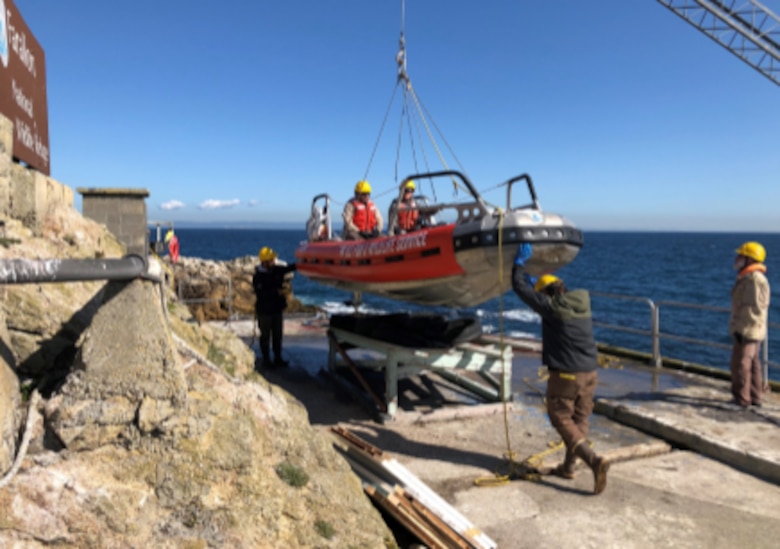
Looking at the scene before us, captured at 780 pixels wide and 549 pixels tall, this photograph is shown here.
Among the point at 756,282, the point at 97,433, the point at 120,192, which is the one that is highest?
the point at 120,192

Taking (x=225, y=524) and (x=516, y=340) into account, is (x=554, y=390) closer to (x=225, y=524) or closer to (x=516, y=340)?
(x=225, y=524)

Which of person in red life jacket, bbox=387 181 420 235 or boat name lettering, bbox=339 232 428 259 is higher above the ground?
person in red life jacket, bbox=387 181 420 235

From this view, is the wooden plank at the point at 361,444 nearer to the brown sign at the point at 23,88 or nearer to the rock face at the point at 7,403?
the rock face at the point at 7,403

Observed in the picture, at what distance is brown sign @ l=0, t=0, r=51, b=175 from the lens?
3986 millimetres

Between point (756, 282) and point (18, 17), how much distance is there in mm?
7154

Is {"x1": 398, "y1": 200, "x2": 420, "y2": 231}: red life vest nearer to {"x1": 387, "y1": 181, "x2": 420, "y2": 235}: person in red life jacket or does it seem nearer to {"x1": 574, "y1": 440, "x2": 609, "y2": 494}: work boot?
{"x1": 387, "y1": 181, "x2": 420, "y2": 235}: person in red life jacket

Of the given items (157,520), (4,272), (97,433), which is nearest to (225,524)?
(157,520)

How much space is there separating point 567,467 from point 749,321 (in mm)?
2872

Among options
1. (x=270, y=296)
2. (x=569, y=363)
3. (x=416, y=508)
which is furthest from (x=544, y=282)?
(x=270, y=296)

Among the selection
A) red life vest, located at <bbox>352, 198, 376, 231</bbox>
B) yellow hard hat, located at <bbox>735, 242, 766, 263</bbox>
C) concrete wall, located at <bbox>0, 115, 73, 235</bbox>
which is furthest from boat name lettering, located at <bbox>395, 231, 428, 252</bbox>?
concrete wall, located at <bbox>0, 115, 73, 235</bbox>

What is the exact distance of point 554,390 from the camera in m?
4.70

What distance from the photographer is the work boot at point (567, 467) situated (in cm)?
471

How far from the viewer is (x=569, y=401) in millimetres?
4652

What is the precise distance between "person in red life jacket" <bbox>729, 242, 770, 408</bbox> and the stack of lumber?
4052mm
